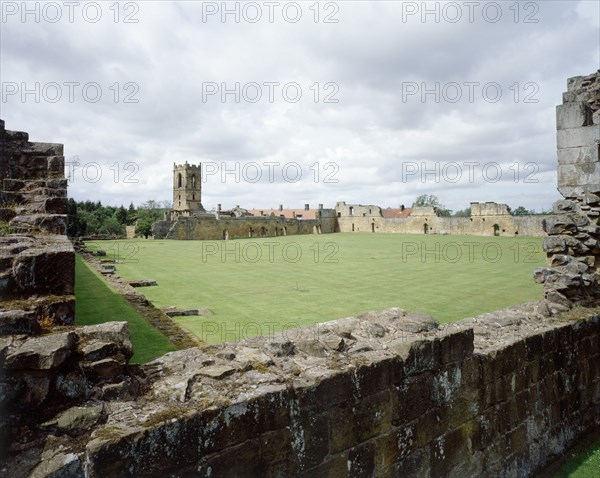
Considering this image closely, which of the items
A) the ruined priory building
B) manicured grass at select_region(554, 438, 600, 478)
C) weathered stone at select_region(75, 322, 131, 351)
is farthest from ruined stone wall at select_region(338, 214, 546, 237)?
weathered stone at select_region(75, 322, 131, 351)

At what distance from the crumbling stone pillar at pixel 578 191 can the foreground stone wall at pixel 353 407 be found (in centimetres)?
182

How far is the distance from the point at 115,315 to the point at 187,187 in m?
76.7

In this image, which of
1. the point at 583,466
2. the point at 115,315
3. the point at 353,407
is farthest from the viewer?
the point at 115,315

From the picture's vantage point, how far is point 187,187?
8100cm

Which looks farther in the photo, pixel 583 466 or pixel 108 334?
pixel 583 466

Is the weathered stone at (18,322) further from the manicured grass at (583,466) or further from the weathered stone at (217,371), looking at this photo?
the manicured grass at (583,466)

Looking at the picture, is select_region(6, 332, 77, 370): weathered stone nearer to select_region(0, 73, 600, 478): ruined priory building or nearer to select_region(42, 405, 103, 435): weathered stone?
select_region(0, 73, 600, 478): ruined priory building

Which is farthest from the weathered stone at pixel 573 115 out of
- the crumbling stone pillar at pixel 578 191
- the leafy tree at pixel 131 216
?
the leafy tree at pixel 131 216

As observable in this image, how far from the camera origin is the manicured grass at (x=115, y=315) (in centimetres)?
594

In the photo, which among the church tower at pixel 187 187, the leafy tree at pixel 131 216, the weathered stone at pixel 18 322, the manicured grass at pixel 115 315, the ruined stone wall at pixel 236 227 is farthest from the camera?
the church tower at pixel 187 187

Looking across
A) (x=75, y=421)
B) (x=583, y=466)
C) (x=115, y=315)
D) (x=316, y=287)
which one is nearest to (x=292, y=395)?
(x=75, y=421)

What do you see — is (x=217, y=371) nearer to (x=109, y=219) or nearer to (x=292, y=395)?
(x=292, y=395)

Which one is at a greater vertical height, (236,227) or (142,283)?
(236,227)

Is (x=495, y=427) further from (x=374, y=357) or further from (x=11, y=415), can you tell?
(x=11, y=415)
